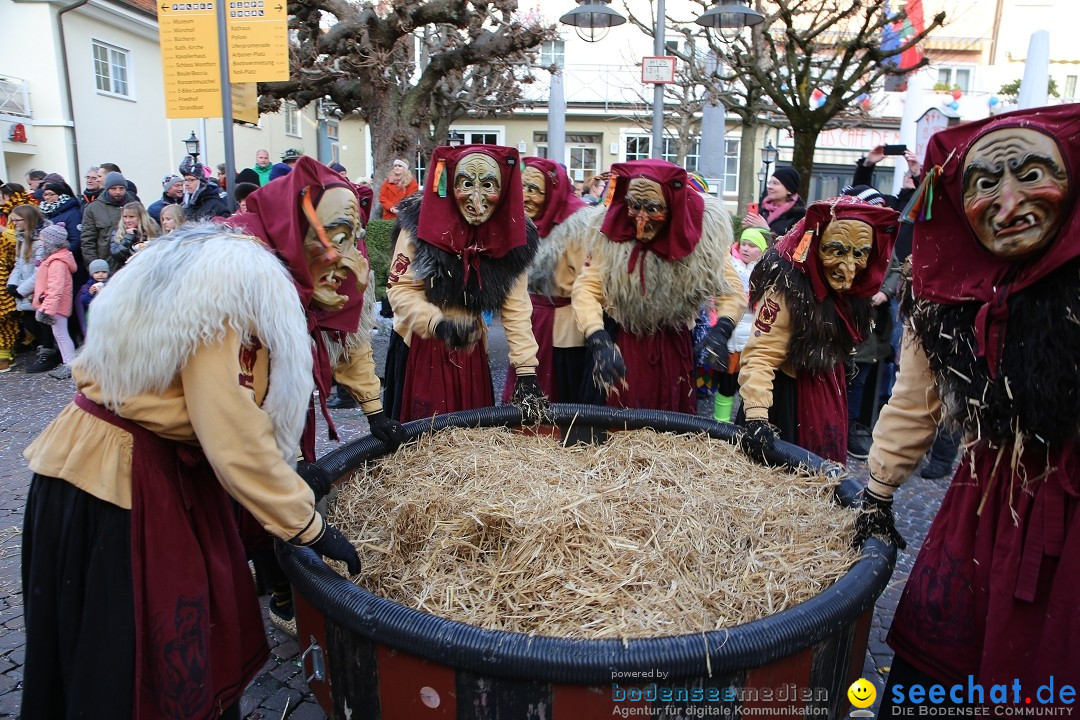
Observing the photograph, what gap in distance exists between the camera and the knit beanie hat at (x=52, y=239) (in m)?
7.02

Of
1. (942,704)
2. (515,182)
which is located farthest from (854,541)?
(515,182)

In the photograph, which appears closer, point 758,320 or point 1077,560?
point 1077,560

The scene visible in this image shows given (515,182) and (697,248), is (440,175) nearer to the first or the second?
(515,182)

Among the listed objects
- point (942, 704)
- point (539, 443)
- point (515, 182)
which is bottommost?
point (942, 704)

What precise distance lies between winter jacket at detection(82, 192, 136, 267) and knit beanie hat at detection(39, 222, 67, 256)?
195 mm

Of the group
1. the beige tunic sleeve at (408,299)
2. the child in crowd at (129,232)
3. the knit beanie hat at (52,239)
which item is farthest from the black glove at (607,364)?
the knit beanie hat at (52,239)

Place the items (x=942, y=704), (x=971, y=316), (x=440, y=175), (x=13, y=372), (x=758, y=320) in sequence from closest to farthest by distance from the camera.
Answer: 1. (x=971, y=316)
2. (x=942, y=704)
3. (x=758, y=320)
4. (x=440, y=175)
5. (x=13, y=372)

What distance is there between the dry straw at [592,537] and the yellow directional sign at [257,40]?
3.42 m

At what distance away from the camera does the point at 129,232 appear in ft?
22.6

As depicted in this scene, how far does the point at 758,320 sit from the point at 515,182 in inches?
50.6

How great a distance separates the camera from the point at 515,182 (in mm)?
3412

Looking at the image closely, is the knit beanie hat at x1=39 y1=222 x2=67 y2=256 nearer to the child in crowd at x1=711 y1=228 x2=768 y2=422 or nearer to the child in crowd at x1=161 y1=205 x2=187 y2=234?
the child in crowd at x1=161 y1=205 x2=187 y2=234

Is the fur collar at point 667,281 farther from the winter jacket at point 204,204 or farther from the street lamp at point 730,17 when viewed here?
the winter jacket at point 204,204

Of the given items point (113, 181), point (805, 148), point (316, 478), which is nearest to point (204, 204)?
point (113, 181)
